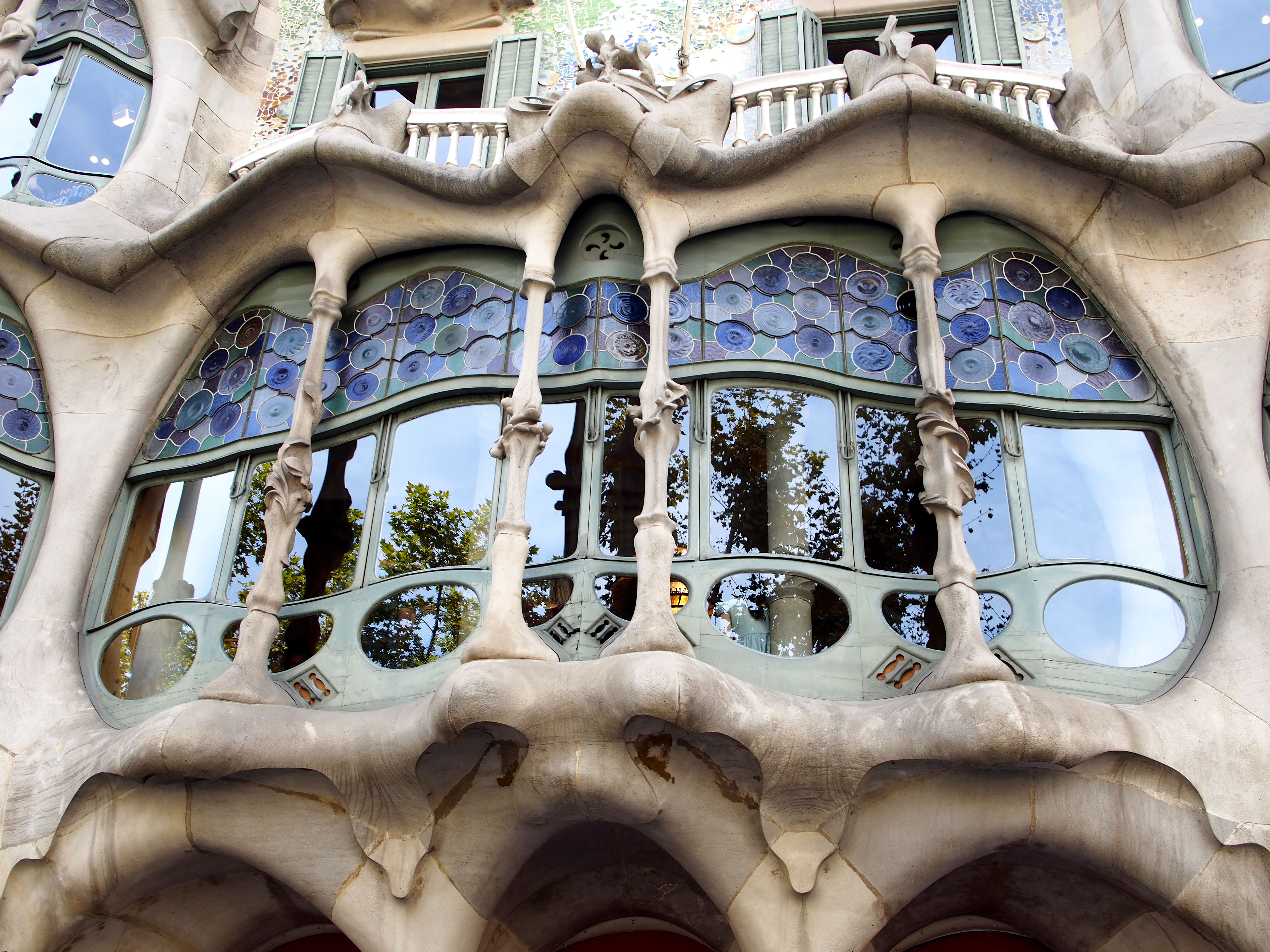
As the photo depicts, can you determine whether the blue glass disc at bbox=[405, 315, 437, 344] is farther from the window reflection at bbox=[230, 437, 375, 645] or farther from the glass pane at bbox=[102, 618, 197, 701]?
the glass pane at bbox=[102, 618, 197, 701]

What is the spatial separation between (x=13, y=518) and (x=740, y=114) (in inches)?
209

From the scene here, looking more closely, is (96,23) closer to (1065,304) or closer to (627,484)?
(627,484)

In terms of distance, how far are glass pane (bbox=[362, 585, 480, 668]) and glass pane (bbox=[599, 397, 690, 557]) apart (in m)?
0.82

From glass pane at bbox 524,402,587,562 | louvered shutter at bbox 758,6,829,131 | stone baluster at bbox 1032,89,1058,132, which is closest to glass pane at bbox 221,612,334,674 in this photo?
glass pane at bbox 524,402,587,562

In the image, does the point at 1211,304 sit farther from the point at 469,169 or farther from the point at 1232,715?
the point at 469,169

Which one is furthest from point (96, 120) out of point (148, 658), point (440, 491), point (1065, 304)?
point (1065, 304)

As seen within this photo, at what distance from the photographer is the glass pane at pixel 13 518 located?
7.41m

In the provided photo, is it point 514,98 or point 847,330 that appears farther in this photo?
point 514,98

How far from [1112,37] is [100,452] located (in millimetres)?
7400

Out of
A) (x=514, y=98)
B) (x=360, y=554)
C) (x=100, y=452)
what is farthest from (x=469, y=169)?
(x=100, y=452)

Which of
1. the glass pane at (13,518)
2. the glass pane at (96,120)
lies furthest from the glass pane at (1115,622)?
the glass pane at (96,120)

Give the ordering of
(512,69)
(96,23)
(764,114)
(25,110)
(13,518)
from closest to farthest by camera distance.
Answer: (13,518) → (764,114) → (25,110) → (96,23) → (512,69)

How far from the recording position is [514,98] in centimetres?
739

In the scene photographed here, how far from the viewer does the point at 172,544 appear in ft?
24.3
